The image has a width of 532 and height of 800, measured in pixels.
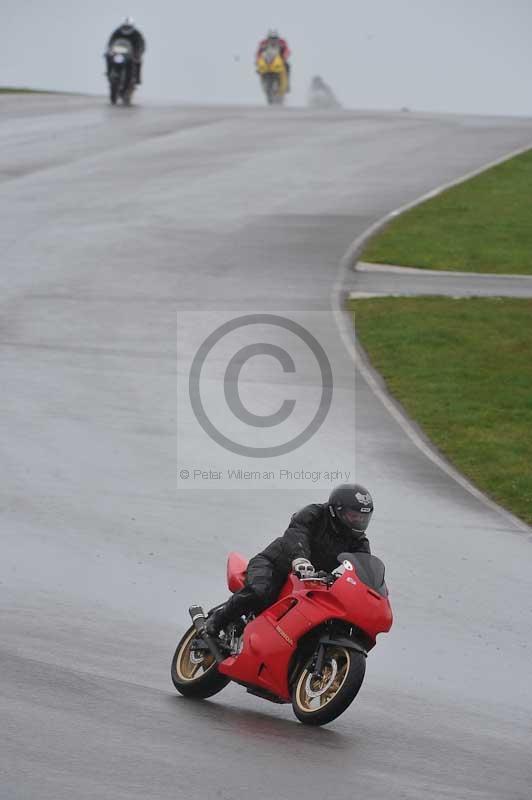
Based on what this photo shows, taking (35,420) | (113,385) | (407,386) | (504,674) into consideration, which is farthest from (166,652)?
(407,386)

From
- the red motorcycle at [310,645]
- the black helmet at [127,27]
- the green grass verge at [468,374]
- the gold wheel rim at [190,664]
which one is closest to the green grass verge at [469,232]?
the green grass verge at [468,374]

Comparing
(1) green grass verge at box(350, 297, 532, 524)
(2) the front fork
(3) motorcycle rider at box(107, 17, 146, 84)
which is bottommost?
(1) green grass verge at box(350, 297, 532, 524)

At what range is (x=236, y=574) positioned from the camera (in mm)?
9445

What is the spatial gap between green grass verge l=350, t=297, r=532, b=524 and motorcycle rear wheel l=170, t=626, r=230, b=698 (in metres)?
6.24

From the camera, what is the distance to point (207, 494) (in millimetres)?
14430

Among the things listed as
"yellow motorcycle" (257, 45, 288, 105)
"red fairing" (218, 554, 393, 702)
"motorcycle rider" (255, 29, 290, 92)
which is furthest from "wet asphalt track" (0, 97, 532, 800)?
"motorcycle rider" (255, 29, 290, 92)

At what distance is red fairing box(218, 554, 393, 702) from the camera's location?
27.6ft

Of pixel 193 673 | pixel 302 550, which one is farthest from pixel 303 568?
pixel 193 673

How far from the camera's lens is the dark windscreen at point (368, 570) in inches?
336

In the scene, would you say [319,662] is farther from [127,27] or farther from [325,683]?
[127,27]

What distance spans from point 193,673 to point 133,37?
38.3 m

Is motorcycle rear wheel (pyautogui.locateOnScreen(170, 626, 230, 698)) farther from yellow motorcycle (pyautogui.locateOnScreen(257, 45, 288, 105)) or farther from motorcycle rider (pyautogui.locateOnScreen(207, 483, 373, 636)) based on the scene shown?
yellow motorcycle (pyautogui.locateOnScreen(257, 45, 288, 105))

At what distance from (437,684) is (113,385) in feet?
30.1

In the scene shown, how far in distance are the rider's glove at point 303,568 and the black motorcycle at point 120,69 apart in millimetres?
36309
